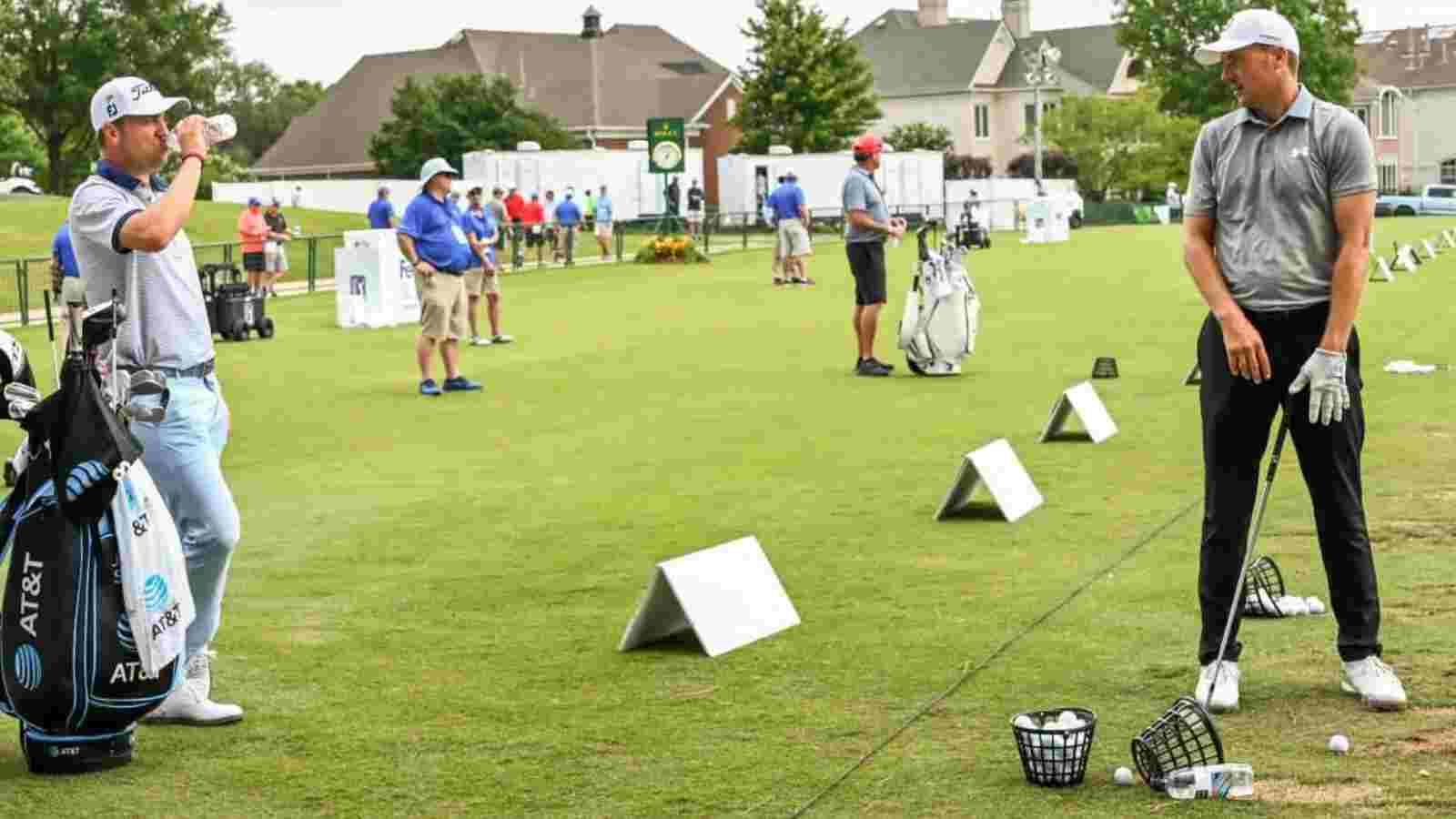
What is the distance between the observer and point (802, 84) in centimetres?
9225

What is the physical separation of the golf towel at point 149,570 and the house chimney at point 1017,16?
126 metres

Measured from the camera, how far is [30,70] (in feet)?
307

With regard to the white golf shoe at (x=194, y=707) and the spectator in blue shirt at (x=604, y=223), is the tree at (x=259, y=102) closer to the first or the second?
the spectator in blue shirt at (x=604, y=223)

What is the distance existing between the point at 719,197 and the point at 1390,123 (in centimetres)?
6162

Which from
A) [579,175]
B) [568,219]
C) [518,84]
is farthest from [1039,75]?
[568,219]

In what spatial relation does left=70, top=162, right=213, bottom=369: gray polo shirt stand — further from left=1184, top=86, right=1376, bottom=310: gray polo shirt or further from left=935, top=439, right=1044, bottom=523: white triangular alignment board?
left=935, top=439, right=1044, bottom=523: white triangular alignment board

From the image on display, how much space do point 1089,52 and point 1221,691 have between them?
125 meters

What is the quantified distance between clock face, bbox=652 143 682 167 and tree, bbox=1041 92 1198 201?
4735 centimetres

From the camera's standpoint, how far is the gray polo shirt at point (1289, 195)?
6734 mm

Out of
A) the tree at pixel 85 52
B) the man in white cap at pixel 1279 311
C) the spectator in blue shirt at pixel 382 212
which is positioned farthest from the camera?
the tree at pixel 85 52

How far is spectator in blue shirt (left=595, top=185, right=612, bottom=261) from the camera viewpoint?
175 feet

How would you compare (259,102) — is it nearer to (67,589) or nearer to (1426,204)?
(1426,204)

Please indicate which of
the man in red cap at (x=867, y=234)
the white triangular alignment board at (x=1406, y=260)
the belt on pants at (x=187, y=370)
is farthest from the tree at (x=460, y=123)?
the belt on pants at (x=187, y=370)

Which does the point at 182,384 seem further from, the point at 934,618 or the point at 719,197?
the point at 719,197
